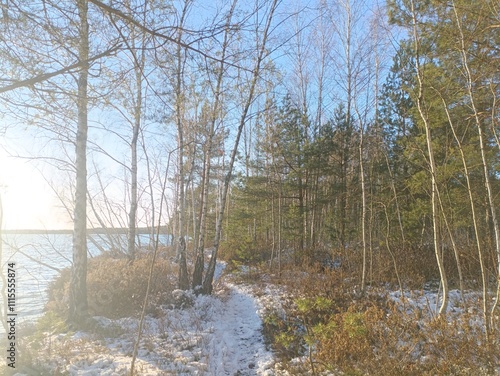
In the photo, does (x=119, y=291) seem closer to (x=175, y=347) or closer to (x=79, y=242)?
(x=79, y=242)

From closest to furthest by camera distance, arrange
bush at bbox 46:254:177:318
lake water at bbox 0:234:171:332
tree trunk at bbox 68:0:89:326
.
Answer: lake water at bbox 0:234:171:332, tree trunk at bbox 68:0:89:326, bush at bbox 46:254:177:318

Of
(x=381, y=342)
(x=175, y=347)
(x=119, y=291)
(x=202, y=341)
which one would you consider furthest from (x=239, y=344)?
(x=119, y=291)

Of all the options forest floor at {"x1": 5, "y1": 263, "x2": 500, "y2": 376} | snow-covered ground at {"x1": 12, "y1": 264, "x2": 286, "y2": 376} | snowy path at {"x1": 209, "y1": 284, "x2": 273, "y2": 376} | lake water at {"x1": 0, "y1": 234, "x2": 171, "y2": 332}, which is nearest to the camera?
forest floor at {"x1": 5, "y1": 263, "x2": 500, "y2": 376}

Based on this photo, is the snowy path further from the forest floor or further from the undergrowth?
the undergrowth

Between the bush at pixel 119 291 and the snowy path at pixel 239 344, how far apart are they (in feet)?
5.65

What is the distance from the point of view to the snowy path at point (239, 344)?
442 centimetres

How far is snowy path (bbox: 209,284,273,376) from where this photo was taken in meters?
4.42

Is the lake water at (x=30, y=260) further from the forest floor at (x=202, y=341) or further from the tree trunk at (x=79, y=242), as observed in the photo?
the forest floor at (x=202, y=341)

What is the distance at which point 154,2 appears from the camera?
247cm

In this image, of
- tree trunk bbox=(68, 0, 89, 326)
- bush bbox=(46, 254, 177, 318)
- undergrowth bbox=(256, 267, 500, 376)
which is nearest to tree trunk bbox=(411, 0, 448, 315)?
undergrowth bbox=(256, 267, 500, 376)

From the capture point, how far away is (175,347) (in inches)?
193

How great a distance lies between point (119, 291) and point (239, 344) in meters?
3.46

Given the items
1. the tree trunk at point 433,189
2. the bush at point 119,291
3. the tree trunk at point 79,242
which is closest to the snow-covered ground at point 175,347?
the tree trunk at point 79,242

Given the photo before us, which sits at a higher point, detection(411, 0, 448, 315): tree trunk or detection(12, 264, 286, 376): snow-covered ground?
detection(411, 0, 448, 315): tree trunk
